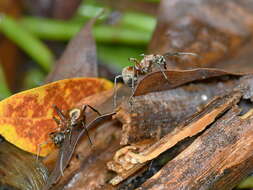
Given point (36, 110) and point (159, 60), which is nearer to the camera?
point (36, 110)

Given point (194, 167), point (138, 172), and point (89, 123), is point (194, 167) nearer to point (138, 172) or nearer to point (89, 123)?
point (138, 172)

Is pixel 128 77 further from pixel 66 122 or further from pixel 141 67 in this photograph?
pixel 66 122

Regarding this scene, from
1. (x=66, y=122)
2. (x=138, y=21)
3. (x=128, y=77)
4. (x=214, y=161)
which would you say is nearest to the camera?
(x=214, y=161)

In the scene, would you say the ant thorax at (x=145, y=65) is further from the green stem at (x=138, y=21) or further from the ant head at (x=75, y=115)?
the green stem at (x=138, y=21)

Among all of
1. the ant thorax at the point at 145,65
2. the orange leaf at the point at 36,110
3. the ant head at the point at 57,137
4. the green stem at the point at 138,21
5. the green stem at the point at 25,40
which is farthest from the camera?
the green stem at the point at 138,21

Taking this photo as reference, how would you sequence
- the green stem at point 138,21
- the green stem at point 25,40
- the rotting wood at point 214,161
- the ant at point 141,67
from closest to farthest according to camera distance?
Answer: the rotting wood at point 214,161, the ant at point 141,67, the green stem at point 25,40, the green stem at point 138,21

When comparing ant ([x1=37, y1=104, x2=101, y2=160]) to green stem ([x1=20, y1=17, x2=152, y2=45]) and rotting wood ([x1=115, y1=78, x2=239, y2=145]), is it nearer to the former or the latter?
rotting wood ([x1=115, y1=78, x2=239, y2=145])

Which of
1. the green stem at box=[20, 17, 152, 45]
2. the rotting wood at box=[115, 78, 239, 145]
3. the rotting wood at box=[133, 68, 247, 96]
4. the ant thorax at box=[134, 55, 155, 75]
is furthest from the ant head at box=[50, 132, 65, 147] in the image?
the green stem at box=[20, 17, 152, 45]

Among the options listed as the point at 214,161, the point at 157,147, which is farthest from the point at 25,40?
the point at 214,161

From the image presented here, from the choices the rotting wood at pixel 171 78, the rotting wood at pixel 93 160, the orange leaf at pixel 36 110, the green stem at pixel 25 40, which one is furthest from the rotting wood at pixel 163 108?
the green stem at pixel 25 40
